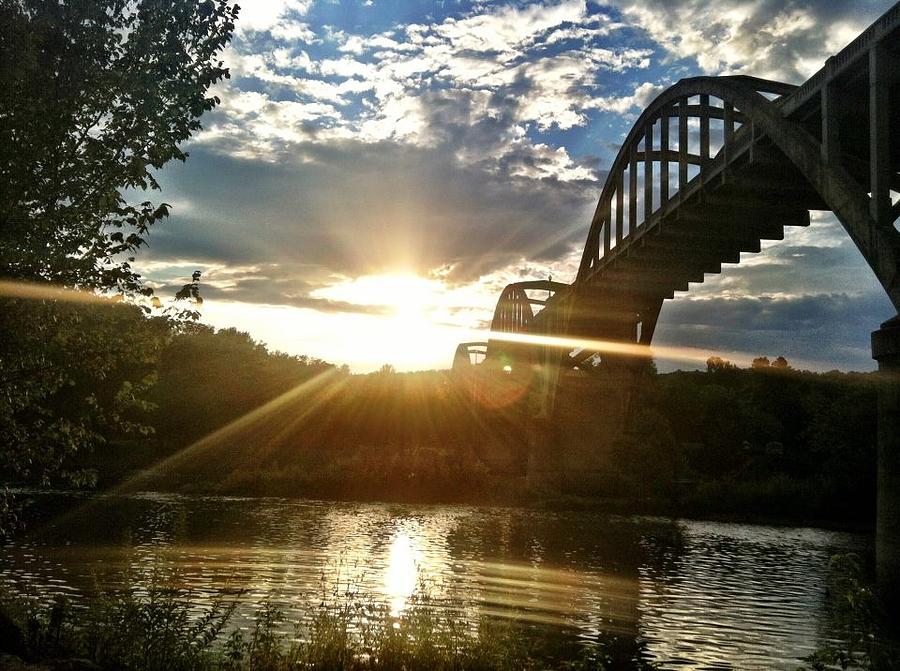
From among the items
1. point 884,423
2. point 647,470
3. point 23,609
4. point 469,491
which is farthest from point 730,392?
point 23,609

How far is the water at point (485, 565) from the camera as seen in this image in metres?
17.6

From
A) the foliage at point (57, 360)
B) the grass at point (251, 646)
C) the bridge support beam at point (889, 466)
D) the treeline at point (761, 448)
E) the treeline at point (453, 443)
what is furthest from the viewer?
the treeline at point (761, 448)

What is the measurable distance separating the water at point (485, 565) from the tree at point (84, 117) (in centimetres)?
503

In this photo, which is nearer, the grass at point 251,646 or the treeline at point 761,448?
the grass at point 251,646

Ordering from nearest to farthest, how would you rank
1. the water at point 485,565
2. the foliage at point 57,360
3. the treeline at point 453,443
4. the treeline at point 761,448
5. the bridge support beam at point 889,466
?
the foliage at point 57,360
the bridge support beam at point 889,466
the water at point 485,565
the treeline at point 453,443
the treeline at point 761,448

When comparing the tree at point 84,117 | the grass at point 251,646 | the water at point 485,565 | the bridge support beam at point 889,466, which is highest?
the tree at point 84,117

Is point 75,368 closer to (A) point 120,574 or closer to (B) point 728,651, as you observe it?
(A) point 120,574

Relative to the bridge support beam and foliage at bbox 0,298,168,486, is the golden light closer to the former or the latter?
foliage at bbox 0,298,168,486

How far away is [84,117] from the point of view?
10.9m

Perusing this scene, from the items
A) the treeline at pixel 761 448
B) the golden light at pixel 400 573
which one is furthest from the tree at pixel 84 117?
the treeline at pixel 761 448

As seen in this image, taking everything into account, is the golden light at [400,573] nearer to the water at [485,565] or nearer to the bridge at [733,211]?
the water at [485,565]

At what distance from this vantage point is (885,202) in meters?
15.7

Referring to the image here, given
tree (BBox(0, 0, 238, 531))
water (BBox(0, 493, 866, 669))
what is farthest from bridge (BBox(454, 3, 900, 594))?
tree (BBox(0, 0, 238, 531))

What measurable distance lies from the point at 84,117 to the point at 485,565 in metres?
19.1
